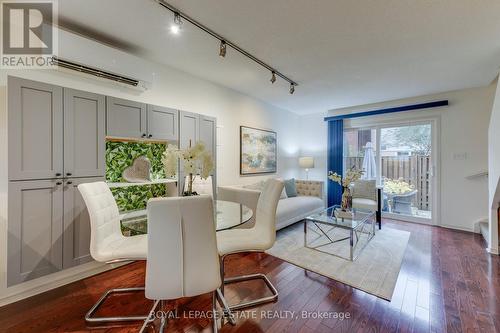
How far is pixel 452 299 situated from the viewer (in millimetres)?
1872

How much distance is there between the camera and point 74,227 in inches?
79.7

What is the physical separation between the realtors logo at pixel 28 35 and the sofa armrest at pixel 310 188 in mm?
4557

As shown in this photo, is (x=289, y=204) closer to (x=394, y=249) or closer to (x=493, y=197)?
(x=394, y=249)

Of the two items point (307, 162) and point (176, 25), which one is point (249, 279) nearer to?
point (176, 25)

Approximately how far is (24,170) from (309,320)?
2626 millimetres

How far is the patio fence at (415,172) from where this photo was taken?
4234 millimetres

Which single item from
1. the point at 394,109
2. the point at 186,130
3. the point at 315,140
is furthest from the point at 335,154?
the point at 186,130

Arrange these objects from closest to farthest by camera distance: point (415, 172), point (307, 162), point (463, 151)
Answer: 1. point (463, 151)
2. point (415, 172)
3. point (307, 162)

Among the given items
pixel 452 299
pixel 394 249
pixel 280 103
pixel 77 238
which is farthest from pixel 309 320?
pixel 280 103

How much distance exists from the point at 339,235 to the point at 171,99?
3.34 m

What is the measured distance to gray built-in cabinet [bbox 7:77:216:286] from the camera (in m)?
1.72

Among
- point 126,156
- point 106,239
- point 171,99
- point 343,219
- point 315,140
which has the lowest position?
point 343,219

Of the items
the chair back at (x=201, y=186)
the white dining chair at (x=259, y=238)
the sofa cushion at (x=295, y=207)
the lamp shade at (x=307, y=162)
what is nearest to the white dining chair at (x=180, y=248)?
the white dining chair at (x=259, y=238)

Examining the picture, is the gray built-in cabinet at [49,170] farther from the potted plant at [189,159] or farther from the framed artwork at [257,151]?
the framed artwork at [257,151]
